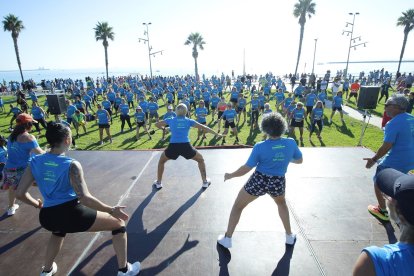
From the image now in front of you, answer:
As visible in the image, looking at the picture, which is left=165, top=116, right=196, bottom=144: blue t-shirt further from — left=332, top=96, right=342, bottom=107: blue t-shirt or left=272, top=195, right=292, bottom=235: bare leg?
left=332, top=96, right=342, bottom=107: blue t-shirt

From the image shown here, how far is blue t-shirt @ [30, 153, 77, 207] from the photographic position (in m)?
2.56

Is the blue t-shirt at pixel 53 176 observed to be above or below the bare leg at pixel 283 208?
above

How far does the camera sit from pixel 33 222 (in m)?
4.48

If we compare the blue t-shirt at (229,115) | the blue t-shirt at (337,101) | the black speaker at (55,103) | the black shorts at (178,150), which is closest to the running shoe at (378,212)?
the black shorts at (178,150)

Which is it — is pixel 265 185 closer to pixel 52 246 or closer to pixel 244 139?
pixel 52 246

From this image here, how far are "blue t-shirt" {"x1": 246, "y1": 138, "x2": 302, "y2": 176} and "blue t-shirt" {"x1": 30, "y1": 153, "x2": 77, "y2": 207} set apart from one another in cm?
205

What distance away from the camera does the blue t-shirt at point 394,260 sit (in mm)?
1229

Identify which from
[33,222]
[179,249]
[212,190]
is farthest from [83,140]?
[179,249]

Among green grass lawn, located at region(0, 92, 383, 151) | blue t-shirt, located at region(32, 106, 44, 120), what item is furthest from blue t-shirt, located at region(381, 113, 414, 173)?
blue t-shirt, located at region(32, 106, 44, 120)

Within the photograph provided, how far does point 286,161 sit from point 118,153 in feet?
20.5

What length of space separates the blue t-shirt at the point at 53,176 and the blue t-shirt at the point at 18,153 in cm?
180

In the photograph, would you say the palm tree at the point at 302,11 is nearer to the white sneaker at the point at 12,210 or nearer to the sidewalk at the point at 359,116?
the sidewalk at the point at 359,116

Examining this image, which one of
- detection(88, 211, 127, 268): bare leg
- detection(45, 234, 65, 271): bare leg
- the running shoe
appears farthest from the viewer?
the running shoe

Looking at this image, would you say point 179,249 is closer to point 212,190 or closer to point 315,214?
point 212,190
